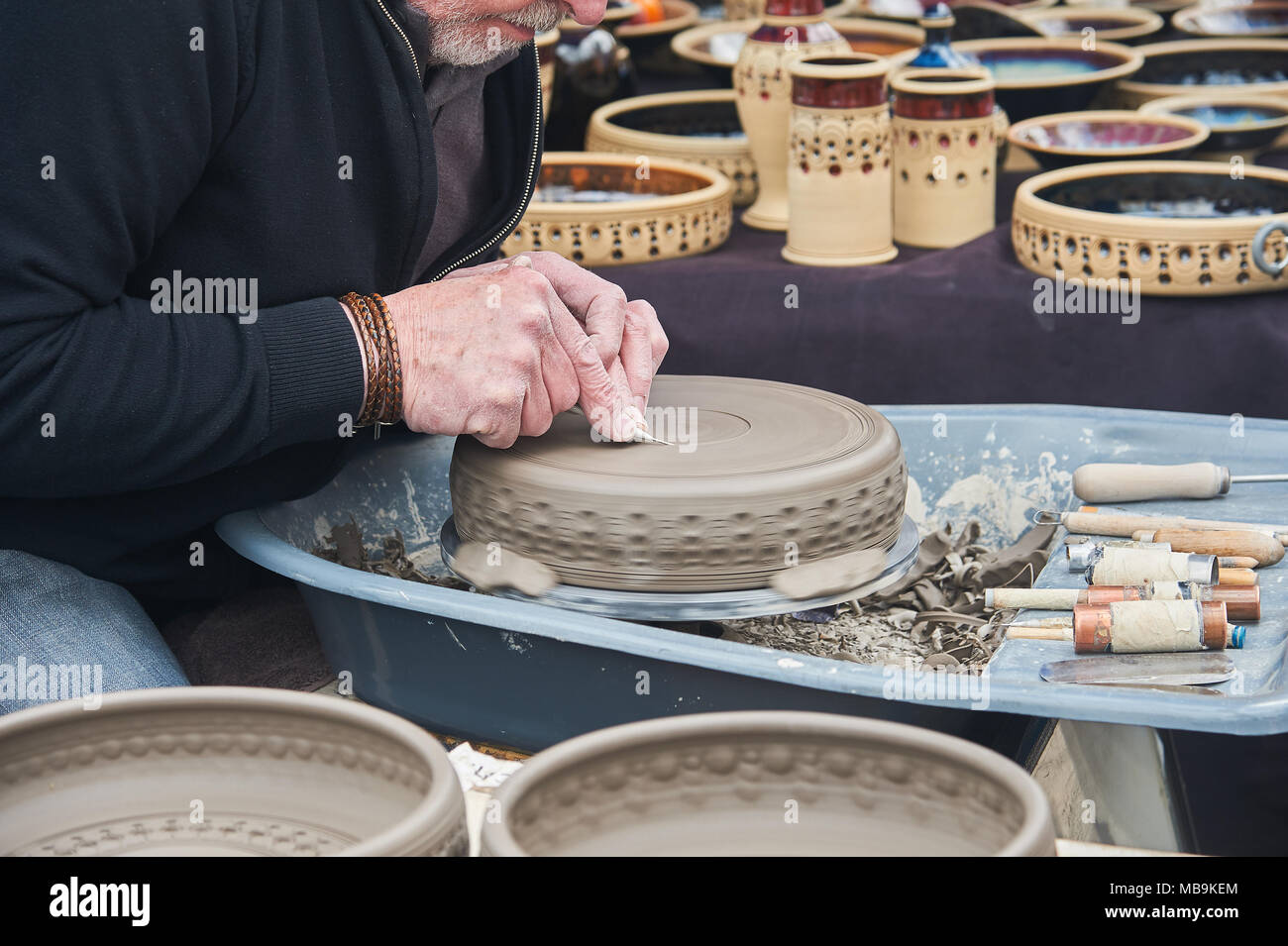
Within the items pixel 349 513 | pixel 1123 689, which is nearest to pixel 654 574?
pixel 1123 689

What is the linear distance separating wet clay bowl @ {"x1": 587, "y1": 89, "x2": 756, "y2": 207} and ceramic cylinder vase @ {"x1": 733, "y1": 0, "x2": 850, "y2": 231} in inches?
2.2

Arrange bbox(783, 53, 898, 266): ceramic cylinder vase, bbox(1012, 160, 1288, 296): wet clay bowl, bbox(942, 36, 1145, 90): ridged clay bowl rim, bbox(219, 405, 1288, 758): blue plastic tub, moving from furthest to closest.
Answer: bbox(942, 36, 1145, 90): ridged clay bowl rim → bbox(783, 53, 898, 266): ceramic cylinder vase → bbox(1012, 160, 1288, 296): wet clay bowl → bbox(219, 405, 1288, 758): blue plastic tub

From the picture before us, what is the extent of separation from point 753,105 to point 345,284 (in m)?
0.96

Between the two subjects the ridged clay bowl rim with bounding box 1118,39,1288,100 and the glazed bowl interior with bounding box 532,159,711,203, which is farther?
the ridged clay bowl rim with bounding box 1118,39,1288,100

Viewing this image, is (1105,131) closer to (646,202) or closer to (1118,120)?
(1118,120)

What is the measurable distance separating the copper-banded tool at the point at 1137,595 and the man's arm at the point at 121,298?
49 cm

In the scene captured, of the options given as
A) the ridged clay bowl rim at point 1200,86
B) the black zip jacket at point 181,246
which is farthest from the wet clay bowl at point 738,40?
→ the black zip jacket at point 181,246

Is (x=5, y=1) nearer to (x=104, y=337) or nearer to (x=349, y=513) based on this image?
(x=104, y=337)

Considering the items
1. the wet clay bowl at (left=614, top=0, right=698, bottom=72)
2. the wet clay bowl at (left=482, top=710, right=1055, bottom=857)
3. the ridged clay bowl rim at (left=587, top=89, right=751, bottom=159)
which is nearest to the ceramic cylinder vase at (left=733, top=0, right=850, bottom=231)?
the ridged clay bowl rim at (left=587, top=89, right=751, bottom=159)

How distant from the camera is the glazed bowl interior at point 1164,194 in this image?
1795mm

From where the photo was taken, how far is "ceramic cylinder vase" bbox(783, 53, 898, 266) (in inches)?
69.2

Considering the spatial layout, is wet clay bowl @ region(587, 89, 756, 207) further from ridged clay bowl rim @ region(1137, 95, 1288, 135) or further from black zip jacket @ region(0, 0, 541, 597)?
black zip jacket @ region(0, 0, 541, 597)

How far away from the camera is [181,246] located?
1069mm

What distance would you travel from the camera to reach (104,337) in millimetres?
960
